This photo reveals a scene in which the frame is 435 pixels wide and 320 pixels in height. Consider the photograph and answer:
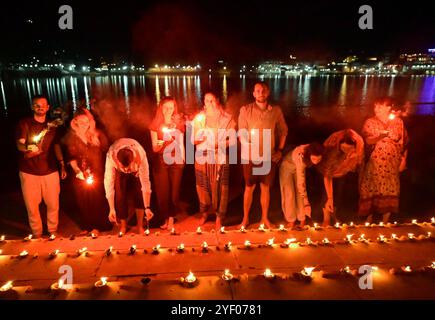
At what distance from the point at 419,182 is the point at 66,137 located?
783cm

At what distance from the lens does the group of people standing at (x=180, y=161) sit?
4.73 metres

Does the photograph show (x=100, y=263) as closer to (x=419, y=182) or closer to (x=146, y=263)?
(x=146, y=263)

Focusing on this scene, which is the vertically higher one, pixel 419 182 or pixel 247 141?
pixel 247 141

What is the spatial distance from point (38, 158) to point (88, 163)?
0.68m

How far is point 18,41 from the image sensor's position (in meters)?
75.6

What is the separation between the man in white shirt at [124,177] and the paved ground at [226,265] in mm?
589

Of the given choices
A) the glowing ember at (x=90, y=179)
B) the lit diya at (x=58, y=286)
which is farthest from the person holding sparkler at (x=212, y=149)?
the lit diya at (x=58, y=286)

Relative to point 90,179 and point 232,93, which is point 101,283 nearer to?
point 90,179

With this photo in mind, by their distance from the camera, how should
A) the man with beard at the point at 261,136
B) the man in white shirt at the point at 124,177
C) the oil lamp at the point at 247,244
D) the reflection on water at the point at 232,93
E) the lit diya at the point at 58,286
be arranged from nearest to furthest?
the lit diya at the point at 58,286 → the oil lamp at the point at 247,244 → the man in white shirt at the point at 124,177 → the man with beard at the point at 261,136 → the reflection on water at the point at 232,93

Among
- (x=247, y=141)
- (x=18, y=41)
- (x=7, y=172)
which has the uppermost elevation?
(x=18, y=41)

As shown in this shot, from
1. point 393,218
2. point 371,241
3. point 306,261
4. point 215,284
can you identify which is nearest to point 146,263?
point 215,284

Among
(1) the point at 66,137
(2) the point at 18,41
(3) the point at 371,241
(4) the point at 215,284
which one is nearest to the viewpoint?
(4) the point at 215,284

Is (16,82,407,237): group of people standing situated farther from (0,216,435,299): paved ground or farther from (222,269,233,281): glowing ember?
(222,269,233,281): glowing ember

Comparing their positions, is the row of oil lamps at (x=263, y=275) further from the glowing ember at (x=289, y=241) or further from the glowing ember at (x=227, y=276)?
the glowing ember at (x=289, y=241)
